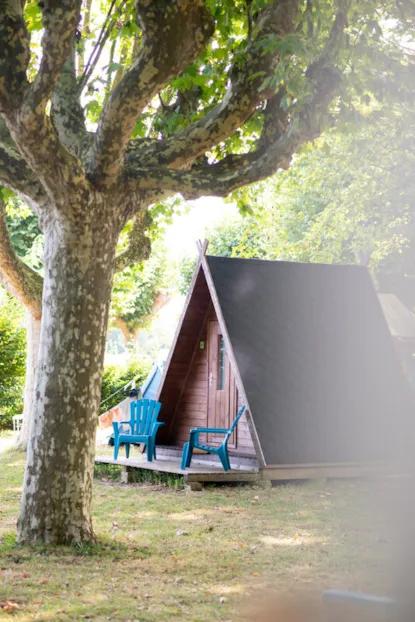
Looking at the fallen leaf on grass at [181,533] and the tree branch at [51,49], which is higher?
the tree branch at [51,49]

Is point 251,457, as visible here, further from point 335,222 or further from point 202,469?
point 335,222

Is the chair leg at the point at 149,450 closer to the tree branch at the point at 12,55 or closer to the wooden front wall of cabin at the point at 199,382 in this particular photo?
the wooden front wall of cabin at the point at 199,382

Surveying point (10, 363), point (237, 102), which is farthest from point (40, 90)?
point (10, 363)

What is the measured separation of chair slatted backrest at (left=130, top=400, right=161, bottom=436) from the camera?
1319cm

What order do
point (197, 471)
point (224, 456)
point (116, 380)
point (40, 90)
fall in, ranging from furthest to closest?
point (116, 380)
point (224, 456)
point (197, 471)
point (40, 90)

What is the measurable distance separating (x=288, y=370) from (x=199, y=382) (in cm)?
218

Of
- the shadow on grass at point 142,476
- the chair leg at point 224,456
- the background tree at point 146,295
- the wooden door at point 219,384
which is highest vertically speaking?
the background tree at point 146,295

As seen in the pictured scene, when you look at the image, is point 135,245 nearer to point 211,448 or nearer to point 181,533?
point 211,448

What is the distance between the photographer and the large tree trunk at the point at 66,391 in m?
6.91

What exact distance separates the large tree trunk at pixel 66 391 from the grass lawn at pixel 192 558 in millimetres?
312

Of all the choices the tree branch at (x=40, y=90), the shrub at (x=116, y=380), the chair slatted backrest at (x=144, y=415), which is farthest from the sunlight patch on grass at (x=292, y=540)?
the shrub at (x=116, y=380)

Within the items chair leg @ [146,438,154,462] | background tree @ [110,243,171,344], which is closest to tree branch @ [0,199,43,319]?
chair leg @ [146,438,154,462]

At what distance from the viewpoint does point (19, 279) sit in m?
15.4

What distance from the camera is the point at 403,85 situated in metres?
7.96
